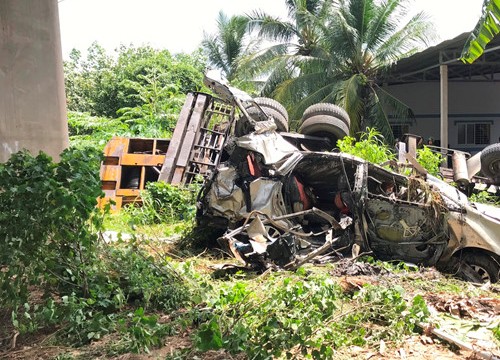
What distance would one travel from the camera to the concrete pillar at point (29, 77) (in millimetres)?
4852

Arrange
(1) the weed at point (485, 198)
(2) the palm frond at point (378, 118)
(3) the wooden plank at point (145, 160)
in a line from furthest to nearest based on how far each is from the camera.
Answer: (2) the palm frond at point (378, 118), (3) the wooden plank at point (145, 160), (1) the weed at point (485, 198)

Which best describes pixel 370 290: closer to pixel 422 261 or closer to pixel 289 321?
pixel 289 321

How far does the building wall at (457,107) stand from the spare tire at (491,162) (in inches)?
522

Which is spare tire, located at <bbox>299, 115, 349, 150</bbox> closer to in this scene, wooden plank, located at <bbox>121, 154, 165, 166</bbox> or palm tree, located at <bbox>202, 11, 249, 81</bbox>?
wooden plank, located at <bbox>121, 154, 165, 166</bbox>

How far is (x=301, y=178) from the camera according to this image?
7695mm

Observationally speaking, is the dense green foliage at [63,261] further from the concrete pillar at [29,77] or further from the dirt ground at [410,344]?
the concrete pillar at [29,77]

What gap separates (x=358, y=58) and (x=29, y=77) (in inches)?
661

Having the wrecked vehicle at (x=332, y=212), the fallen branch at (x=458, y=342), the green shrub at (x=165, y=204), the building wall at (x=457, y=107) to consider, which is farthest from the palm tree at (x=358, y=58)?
the fallen branch at (x=458, y=342)

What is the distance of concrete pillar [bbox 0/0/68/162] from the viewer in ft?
15.9

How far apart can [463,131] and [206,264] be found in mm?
19723

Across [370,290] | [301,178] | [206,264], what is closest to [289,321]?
[370,290]

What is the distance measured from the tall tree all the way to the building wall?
19062 millimetres

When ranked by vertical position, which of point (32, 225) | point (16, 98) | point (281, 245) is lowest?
point (281, 245)

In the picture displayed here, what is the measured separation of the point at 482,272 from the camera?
6418 mm
